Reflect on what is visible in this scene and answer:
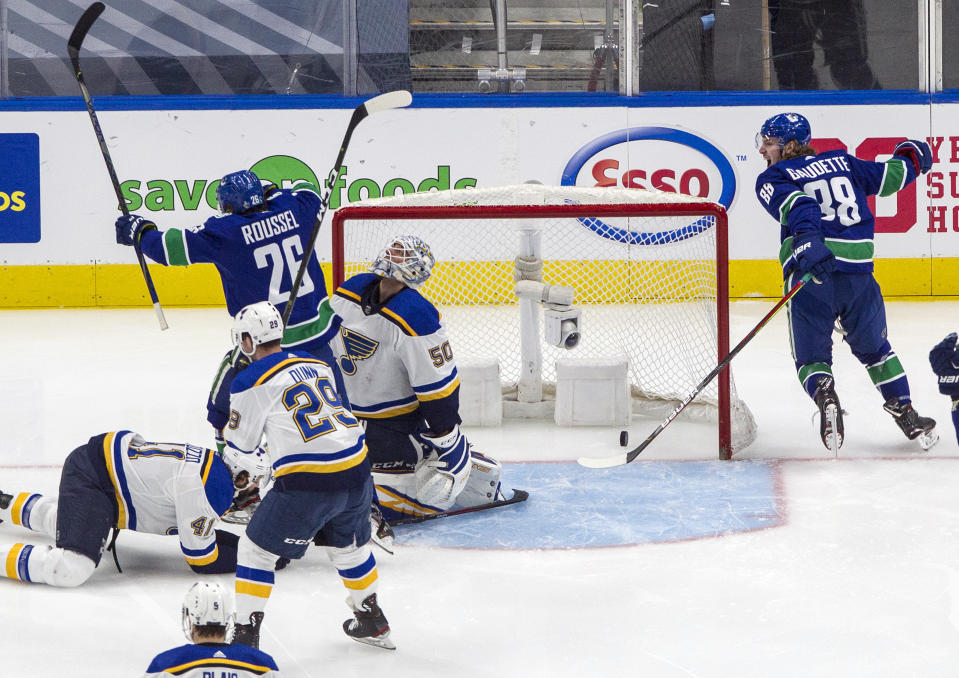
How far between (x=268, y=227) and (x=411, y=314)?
0.56m

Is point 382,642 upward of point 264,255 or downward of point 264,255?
downward

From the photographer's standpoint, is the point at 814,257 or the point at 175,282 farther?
the point at 175,282

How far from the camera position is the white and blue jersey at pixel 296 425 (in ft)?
8.30

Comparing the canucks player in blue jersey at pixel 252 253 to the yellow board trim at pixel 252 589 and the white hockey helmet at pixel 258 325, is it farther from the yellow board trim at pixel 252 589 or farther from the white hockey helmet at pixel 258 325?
the yellow board trim at pixel 252 589

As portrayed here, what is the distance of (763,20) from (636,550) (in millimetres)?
5352

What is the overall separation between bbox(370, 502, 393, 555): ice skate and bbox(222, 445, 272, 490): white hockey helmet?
0.35 metres

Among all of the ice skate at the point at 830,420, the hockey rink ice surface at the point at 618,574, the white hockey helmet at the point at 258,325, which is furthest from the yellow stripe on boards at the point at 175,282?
the white hockey helmet at the point at 258,325

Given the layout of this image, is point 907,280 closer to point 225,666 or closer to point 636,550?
point 636,550

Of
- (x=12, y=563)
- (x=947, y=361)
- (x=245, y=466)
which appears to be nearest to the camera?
(x=245, y=466)

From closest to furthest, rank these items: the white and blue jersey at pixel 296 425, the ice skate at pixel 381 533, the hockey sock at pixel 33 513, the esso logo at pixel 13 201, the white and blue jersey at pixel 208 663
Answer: the white and blue jersey at pixel 208 663, the white and blue jersey at pixel 296 425, the ice skate at pixel 381 533, the hockey sock at pixel 33 513, the esso logo at pixel 13 201

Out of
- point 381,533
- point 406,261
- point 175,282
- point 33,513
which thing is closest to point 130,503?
point 33,513

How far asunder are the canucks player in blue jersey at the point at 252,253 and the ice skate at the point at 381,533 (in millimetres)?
536

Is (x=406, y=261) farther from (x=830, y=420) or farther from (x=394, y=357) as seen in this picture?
(x=830, y=420)

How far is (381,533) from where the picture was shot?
3.26 meters
